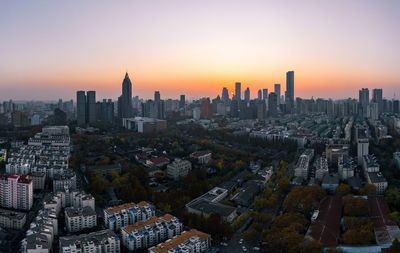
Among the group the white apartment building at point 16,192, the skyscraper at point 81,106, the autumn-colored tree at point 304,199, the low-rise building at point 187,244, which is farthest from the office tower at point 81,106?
the low-rise building at point 187,244

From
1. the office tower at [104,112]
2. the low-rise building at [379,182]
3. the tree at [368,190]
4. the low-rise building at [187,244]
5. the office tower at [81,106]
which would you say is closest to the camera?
the low-rise building at [187,244]

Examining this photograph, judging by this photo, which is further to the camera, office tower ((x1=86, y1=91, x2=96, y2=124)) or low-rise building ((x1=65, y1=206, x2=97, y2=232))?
office tower ((x1=86, y1=91, x2=96, y2=124))

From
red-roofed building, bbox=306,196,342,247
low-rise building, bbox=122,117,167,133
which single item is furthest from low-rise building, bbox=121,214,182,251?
low-rise building, bbox=122,117,167,133

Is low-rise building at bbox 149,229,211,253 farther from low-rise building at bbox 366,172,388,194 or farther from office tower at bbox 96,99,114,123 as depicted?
office tower at bbox 96,99,114,123

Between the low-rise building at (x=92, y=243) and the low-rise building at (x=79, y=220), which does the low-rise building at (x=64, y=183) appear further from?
the low-rise building at (x=92, y=243)

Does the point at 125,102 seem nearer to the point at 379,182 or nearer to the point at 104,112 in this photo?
the point at 104,112

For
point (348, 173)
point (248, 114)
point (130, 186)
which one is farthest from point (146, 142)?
point (248, 114)
